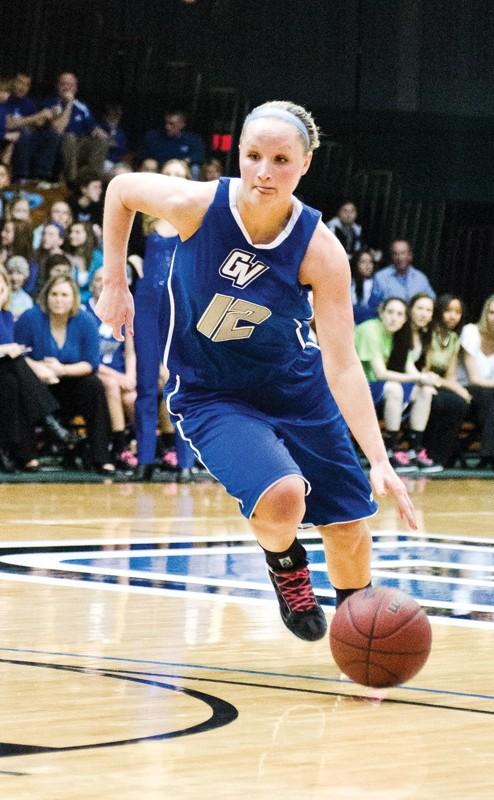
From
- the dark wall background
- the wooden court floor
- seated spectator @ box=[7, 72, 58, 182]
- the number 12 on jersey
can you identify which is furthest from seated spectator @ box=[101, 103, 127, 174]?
the number 12 on jersey

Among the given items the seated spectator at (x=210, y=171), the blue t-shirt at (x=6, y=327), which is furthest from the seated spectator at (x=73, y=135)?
the blue t-shirt at (x=6, y=327)

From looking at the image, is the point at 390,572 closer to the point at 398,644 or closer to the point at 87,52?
the point at 398,644

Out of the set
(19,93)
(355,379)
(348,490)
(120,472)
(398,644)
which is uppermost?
(19,93)

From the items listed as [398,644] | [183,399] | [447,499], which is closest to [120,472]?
[447,499]

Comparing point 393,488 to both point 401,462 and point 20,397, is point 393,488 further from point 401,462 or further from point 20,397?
point 401,462

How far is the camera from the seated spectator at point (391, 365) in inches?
472

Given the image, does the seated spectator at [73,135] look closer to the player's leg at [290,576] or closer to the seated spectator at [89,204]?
the seated spectator at [89,204]

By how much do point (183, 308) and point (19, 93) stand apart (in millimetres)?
10086

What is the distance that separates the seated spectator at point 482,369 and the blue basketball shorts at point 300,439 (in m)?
8.29

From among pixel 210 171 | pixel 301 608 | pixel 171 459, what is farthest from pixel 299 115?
pixel 210 171

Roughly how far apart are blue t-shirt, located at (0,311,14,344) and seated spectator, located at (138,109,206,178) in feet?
12.9

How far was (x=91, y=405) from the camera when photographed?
35.4 feet

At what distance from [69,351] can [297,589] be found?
6505 millimetres

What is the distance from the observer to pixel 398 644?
3.83 metres
